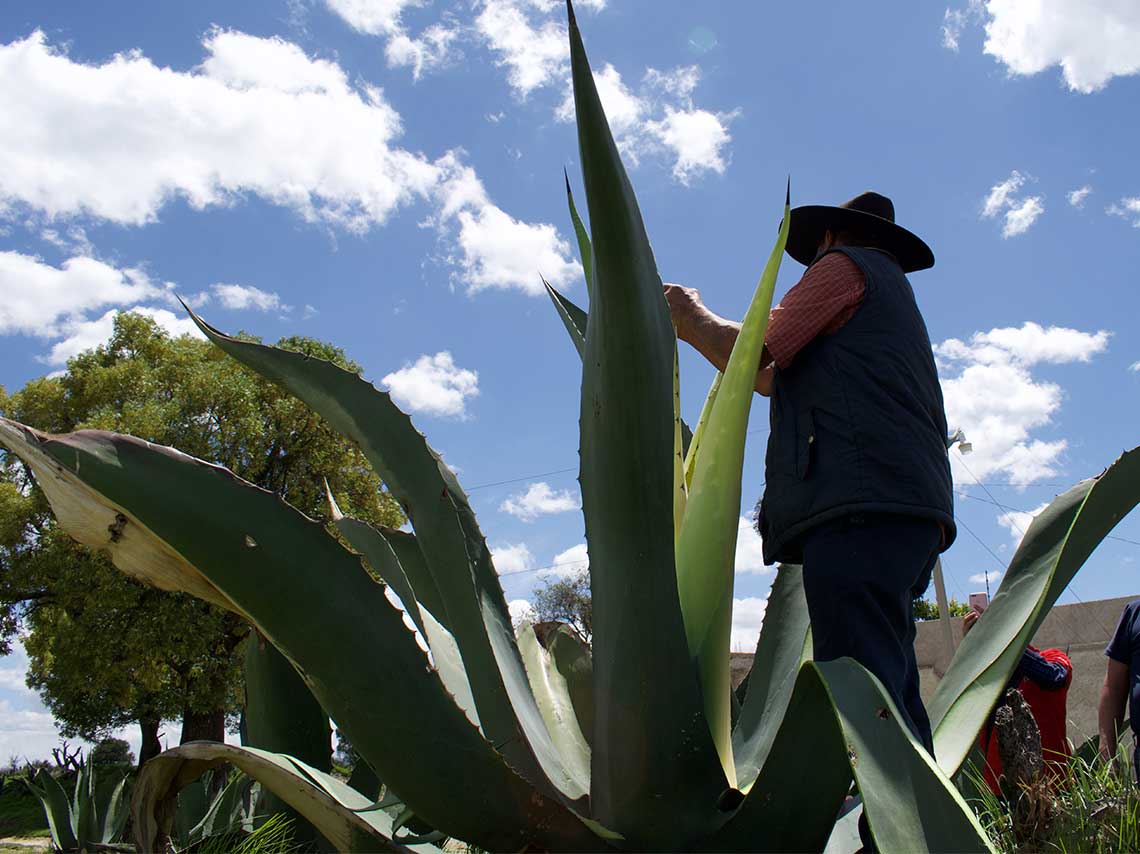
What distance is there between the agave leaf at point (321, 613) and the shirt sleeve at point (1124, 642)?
7.75 feet

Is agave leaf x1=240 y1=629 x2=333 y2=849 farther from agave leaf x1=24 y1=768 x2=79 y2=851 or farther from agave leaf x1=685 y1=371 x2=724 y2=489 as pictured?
agave leaf x1=24 y1=768 x2=79 y2=851

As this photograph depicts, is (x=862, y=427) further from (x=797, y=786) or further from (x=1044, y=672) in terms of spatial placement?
(x=1044, y=672)

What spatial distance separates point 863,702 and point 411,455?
705 mm

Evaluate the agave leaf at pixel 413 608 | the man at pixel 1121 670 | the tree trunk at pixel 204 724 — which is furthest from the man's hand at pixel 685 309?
the tree trunk at pixel 204 724

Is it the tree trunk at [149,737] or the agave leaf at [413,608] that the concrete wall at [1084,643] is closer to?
the agave leaf at [413,608]

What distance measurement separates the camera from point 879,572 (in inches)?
49.1

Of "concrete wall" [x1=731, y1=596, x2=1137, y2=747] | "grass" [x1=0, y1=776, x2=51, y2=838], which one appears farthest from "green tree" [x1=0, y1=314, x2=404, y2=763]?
"concrete wall" [x1=731, y1=596, x2=1137, y2=747]

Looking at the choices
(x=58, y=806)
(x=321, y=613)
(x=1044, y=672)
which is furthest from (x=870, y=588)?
(x=58, y=806)

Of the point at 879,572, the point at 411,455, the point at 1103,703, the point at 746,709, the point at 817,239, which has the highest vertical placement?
the point at 817,239

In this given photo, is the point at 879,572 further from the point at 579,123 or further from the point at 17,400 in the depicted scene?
the point at 17,400

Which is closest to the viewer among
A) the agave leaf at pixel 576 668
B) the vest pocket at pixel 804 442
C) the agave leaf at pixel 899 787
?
the agave leaf at pixel 899 787

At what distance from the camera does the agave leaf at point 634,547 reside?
951 mm

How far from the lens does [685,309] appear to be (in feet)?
5.17

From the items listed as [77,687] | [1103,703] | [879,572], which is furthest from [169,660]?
[879,572]
